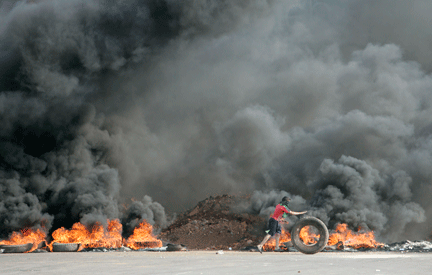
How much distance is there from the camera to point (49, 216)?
209ft

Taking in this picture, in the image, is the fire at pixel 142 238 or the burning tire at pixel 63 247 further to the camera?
the fire at pixel 142 238

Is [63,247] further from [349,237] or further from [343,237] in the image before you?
[349,237]

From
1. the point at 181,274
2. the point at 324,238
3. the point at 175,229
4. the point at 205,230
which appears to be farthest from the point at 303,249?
the point at 175,229

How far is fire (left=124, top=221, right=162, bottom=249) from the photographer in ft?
228

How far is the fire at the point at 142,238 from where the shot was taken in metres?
69.6

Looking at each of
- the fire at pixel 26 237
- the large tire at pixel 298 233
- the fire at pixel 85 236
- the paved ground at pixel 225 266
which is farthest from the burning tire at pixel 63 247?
the large tire at pixel 298 233

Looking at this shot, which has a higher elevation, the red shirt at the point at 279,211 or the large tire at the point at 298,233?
the red shirt at the point at 279,211

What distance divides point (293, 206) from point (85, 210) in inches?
1635

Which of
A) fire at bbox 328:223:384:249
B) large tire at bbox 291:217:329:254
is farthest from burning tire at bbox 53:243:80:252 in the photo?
fire at bbox 328:223:384:249

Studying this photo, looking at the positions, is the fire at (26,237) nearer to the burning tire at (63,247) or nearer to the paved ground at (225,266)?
the burning tire at (63,247)

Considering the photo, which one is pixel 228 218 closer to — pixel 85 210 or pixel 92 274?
pixel 85 210

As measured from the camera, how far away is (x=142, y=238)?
71.4 meters

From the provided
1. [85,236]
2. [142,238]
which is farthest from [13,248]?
[142,238]

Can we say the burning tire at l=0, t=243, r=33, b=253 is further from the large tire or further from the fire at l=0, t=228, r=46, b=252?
the large tire
